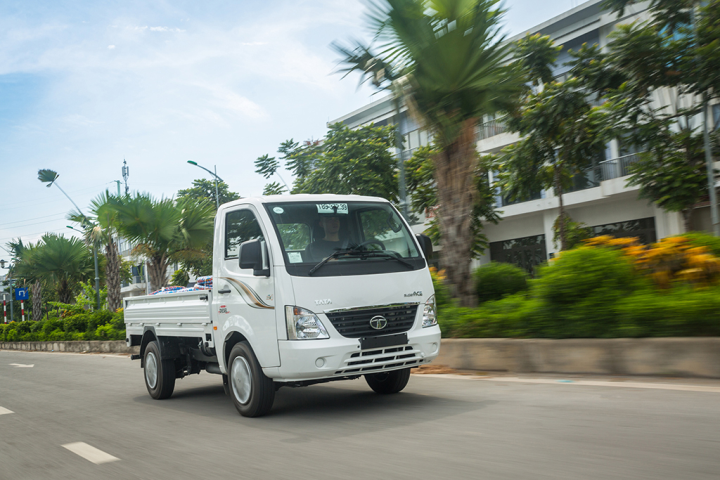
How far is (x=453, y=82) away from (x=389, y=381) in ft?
17.3

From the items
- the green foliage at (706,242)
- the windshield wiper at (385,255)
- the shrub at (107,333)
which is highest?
the windshield wiper at (385,255)

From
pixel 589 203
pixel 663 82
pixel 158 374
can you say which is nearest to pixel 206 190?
pixel 589 203

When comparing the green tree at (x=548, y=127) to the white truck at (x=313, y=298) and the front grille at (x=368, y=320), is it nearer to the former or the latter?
the white truck at (x=313, y=298)

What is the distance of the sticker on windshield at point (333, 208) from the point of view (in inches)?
268

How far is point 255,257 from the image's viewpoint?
6113mm

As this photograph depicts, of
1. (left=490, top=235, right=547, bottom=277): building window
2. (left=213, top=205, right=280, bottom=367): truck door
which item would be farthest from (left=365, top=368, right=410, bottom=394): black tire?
(left=490, top=235, right=547, bottom=277): building window

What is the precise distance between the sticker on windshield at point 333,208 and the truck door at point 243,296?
0.67 meters

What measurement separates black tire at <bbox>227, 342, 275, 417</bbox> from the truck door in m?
0.14

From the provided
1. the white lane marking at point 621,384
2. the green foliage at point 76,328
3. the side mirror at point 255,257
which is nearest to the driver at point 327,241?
the side mirror at point 255,257

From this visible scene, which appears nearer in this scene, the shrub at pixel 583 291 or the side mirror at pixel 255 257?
the side mirror at pixel 255 257

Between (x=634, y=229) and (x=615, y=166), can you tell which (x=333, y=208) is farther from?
(x=634, y=229)

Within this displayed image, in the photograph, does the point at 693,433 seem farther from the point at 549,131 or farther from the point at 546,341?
the point at 549,131

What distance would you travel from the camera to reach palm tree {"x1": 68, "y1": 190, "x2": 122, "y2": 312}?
2328cm

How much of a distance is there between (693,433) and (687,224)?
669 inches
